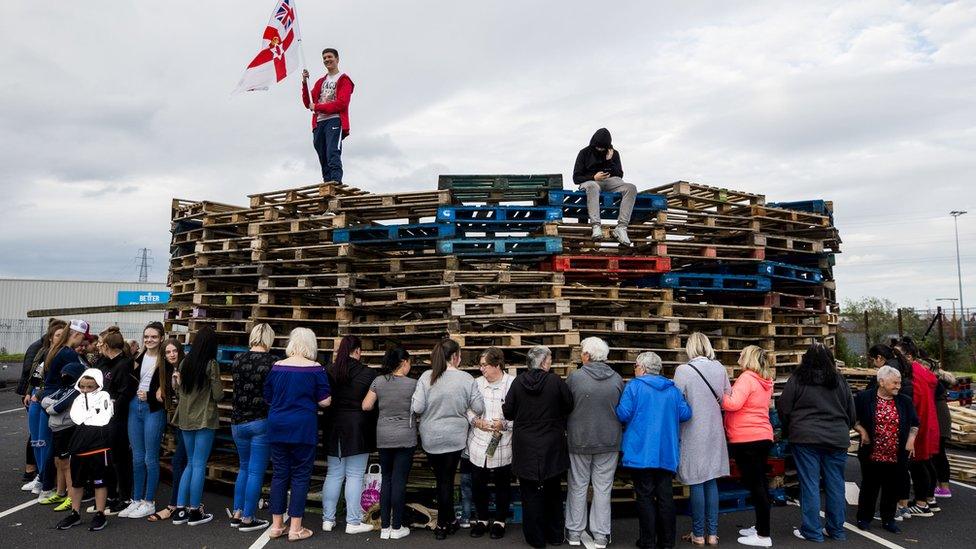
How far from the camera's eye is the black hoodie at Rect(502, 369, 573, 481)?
6.02 meters

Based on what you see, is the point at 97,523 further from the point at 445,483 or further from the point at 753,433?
the point at 753,433

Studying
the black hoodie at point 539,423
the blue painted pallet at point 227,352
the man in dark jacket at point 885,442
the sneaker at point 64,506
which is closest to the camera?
the black hoodie at point 539,423

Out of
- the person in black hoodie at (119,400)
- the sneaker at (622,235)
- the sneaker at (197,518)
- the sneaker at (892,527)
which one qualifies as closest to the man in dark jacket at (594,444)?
the sneaker at (622,235)

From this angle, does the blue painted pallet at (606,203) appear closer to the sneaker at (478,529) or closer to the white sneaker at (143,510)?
the sneaker at (478,529)

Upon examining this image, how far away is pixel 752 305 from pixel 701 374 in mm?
3272

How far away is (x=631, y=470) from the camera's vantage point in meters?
6.12

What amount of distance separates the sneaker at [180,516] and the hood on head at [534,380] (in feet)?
13.6

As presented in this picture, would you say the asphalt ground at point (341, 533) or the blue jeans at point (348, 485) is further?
the blue jeans at point (348, 485)

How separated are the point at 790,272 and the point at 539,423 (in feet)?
17.4

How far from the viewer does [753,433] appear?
6.36m

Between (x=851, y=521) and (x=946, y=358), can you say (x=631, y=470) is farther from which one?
(x=946, y=358)

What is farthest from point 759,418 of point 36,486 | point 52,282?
point 52,282

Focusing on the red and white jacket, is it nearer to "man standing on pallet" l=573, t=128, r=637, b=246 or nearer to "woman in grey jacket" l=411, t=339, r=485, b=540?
"man standing on pallet" l=573, t=128, r=637, b=246

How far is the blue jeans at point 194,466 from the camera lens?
22.0 ft
